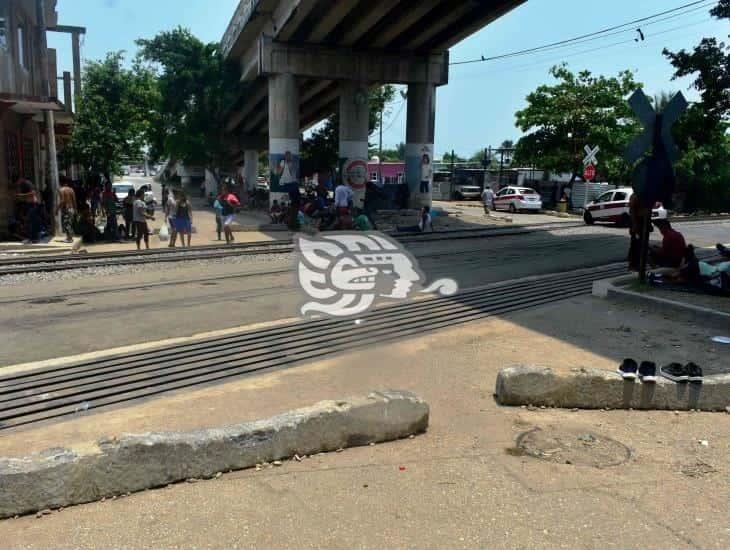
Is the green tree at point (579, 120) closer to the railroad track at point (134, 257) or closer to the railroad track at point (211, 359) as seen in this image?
the railroad track at point (134, 257)

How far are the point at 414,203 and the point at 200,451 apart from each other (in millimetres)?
25375

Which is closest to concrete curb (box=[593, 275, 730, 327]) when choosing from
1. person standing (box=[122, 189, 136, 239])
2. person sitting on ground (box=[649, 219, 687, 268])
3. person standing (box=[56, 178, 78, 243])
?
person sitting on ground (box=[649, 219, 687, 268])

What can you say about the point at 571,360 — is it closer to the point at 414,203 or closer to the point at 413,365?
the point at 413,365

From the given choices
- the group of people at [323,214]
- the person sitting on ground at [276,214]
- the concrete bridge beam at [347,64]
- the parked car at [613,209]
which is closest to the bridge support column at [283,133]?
the group of people at [323,214]

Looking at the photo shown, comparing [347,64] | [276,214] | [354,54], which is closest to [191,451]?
[276,214]

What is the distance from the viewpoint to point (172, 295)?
32.7ft

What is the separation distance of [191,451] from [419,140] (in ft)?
86.1

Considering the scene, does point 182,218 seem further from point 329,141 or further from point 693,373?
point 329,141

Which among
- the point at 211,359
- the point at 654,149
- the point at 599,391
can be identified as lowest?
the point at 211,359

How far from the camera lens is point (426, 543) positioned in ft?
10.5

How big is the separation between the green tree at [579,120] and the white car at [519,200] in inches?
126

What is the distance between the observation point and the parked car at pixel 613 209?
23984mm

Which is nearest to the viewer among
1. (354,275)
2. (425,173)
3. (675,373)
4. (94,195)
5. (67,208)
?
(675,373)

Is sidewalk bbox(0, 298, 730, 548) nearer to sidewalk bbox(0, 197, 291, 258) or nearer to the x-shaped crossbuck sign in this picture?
the x-shaped crossbuck sign
